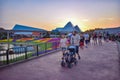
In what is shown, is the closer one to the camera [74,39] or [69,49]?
[69,49]

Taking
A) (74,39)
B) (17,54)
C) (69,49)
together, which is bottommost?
(17,54)

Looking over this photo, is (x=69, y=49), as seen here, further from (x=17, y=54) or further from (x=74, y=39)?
(x=17, y=54)

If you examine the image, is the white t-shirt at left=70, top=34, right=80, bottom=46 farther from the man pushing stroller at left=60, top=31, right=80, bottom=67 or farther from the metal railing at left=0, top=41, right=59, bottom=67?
the metal railing at left=0, top=41, right=59, bottom=67

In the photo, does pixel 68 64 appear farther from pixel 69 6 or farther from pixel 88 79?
pixel 69 6

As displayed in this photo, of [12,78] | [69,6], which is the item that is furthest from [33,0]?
[12,78]

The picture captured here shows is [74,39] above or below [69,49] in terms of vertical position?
above

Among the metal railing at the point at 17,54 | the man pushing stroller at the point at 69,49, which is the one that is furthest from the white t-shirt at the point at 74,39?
the metal railing at the point at 17,54

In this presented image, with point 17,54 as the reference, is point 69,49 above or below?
above

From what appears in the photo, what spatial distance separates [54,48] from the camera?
48.6 feet

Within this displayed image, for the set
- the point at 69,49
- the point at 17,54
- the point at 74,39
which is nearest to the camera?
the point at 69,49

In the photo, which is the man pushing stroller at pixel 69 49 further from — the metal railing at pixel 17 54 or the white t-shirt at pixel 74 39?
the metal railing at pixel 17 54

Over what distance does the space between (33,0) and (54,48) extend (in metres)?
5.54

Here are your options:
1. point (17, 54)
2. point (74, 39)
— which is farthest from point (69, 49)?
point (17, 54)

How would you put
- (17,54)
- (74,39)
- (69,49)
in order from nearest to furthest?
(69,49) → (74,39) → (17,54)
